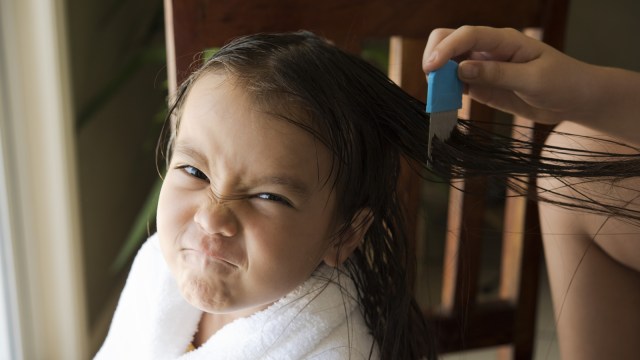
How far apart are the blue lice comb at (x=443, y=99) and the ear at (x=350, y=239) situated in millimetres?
102

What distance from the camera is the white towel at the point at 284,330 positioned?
2.06ft

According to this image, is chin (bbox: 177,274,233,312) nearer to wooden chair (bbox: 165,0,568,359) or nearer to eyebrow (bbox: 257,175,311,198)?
eyebrow (bbox: 257,175,311,198)

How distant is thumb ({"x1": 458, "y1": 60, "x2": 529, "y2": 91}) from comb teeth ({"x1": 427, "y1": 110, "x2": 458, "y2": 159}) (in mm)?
40

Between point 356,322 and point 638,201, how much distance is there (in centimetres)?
30

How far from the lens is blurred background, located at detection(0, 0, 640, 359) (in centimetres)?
87

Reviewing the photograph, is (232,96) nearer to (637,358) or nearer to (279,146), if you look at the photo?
(279,146)

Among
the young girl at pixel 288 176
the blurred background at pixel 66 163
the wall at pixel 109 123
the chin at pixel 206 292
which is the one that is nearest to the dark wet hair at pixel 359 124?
the young girl at pixel 288 176

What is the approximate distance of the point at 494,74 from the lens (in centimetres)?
57

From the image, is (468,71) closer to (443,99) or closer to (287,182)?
(443,99)

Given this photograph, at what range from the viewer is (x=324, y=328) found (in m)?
0.63

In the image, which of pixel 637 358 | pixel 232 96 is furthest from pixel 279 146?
pixel 637 358

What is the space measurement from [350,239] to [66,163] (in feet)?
1.69

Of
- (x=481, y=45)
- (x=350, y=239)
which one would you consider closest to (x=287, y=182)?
(x=350, y=239)

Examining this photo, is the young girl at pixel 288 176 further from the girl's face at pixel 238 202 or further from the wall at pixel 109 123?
the wall at pixel 109 123
